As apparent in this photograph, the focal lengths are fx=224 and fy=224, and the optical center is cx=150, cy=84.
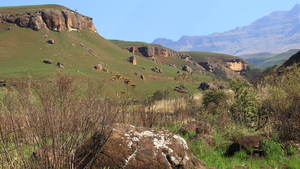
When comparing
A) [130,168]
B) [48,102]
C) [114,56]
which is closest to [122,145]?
[130,168]

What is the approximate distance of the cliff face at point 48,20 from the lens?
8394cm

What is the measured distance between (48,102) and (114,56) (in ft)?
298

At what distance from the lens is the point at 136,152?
445 cm

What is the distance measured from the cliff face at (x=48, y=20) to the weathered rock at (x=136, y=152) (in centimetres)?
9258

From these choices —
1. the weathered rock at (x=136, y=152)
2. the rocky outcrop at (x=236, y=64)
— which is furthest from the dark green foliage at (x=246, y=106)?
the rocky outcrop at (x=236, y=64)

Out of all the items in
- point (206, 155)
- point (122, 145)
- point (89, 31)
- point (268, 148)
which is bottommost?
point (206, 155)

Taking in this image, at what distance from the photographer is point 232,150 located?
579 cm

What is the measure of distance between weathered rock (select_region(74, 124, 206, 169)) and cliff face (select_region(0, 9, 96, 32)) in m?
92.6

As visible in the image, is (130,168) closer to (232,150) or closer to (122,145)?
(122,145)

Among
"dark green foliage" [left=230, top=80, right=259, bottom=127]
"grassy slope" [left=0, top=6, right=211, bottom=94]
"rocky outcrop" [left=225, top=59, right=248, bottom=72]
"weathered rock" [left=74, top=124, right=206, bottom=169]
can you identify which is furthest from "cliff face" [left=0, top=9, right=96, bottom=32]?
"rocky outcrop" [left=225, top=59, right=248, bottom=72]

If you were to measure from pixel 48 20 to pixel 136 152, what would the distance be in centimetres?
9878

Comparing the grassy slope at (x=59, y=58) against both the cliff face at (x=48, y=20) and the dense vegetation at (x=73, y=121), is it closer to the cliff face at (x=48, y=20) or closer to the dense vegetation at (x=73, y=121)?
the cliff face at (x=48, y=20)

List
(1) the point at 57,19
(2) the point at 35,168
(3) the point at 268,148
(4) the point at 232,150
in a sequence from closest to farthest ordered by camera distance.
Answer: (2) the point at 35,168 → (3) the point at 268,148 → (4) the point at 232,150 → (1) the point at 57,19

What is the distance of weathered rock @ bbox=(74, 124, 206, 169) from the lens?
14.1 ft
